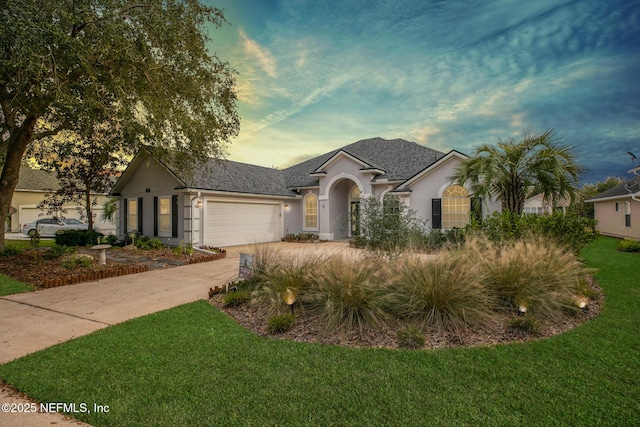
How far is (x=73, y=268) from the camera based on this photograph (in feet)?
29.5

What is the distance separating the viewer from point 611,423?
8.20 feet

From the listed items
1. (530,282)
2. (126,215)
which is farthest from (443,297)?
(126,215)

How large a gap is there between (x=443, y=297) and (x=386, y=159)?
15.7 m

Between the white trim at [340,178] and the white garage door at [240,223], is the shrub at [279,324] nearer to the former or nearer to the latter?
the white garage door at [240,223]

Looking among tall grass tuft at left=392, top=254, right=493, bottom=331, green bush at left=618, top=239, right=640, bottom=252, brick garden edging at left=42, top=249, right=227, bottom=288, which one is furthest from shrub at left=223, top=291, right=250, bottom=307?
green bush at left=618, top=239, right=640, bottom=252

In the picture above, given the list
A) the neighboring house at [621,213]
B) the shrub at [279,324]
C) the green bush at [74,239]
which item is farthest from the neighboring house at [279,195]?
the neighboring house at [621,213]

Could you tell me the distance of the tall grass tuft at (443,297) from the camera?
442 cm

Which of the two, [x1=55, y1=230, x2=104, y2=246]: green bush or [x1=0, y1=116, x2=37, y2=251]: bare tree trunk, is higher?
[x1=0, y1=116, x2=37, y2=251]: bare tree trunk

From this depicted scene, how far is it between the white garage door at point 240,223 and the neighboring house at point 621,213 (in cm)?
1674

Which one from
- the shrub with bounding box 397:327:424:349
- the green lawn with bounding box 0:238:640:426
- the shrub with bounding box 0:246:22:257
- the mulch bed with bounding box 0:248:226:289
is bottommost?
the green lawn with bounding box 0:238:640:426

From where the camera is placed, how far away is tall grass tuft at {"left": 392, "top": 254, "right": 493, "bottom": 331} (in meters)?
4.42

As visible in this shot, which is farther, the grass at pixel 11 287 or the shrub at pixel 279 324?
the grass at pixel 11 287

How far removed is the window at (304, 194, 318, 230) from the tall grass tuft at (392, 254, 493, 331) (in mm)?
14545

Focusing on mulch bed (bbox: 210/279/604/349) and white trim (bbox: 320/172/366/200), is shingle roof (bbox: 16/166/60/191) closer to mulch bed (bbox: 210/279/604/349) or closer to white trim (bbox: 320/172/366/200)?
white trim (bbox: 320/172/366/200)
